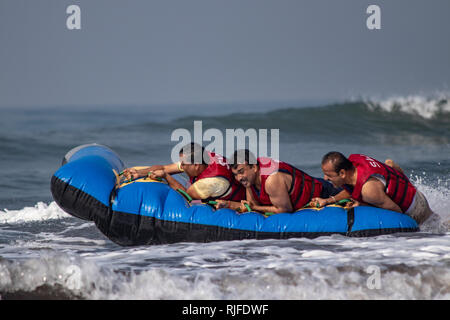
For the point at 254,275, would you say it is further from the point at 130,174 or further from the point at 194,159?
the point at 130,174

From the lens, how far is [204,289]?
3.73 m

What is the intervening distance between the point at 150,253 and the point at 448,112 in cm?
1460

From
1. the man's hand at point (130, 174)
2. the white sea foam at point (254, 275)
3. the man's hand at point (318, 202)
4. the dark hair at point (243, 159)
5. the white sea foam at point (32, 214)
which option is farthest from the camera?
the white sea foam at point (32, 214)

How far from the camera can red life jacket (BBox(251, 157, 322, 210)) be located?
15.5 feet

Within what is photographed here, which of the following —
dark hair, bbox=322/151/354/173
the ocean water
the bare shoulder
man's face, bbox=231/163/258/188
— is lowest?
the ocean water

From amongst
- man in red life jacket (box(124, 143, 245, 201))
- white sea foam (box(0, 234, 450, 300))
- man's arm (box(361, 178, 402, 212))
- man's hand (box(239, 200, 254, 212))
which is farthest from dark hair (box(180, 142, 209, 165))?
man's arm (box(361, 178, 402, 212))

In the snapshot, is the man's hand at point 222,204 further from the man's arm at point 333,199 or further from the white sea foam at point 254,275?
the man's arm at point 333,199

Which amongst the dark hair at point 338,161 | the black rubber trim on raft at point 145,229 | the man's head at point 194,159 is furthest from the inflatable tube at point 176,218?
the dark hair at point 338,161

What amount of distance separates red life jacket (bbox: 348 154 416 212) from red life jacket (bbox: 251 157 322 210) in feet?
1.15

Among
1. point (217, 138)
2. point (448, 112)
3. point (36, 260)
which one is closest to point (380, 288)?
point (36, 260)

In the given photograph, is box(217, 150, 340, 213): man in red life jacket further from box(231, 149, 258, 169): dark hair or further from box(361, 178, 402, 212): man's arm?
box(361, 178, 402, 212): man's arm

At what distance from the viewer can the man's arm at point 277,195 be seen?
4.68 m

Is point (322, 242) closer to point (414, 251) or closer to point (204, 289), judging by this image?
point (414, 251)

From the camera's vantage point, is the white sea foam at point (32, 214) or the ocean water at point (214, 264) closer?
the ocean water at point (214, 264)
